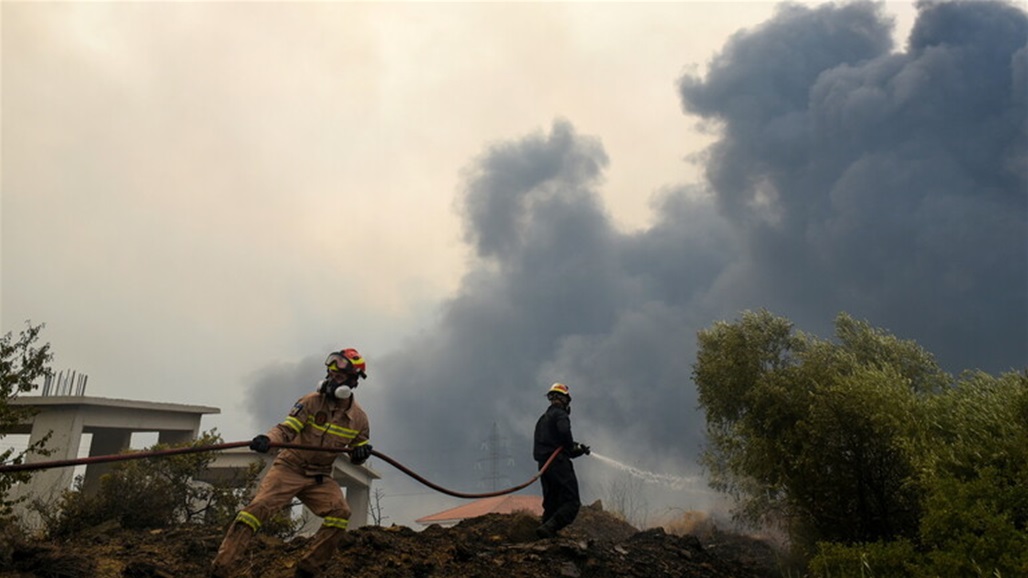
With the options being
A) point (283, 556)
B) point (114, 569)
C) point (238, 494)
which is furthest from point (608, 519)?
point (114, 569)

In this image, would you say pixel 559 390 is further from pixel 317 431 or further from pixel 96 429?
pixel 96 429

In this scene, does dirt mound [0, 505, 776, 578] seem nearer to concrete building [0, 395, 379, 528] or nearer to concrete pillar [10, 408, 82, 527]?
concrete building [0, 395, 379, 528]

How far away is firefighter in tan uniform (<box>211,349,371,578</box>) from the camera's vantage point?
7.26 m

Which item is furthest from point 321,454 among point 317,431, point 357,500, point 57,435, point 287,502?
point 357,500

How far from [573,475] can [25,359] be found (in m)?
10.4

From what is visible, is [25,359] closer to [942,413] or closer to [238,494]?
[238,494]

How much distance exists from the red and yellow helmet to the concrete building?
35.7 feet

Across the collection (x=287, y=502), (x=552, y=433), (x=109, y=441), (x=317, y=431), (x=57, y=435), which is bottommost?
(x=287, y=502)

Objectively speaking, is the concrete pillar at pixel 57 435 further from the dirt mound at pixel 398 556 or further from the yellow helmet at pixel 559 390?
the yellow helmet at pixel 559 390

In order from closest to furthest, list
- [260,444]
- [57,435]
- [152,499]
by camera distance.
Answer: [260,444]
[152,499]
[57,435]

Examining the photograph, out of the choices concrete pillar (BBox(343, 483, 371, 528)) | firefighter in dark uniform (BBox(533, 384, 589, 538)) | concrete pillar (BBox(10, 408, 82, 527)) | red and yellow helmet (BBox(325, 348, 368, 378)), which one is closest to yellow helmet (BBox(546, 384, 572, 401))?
firefighter in dark uniform (BBox(533, 384, 589, 538))

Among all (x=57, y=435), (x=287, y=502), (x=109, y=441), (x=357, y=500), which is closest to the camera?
(x=287, y=502)

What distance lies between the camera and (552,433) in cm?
1195

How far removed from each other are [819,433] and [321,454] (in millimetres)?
11791
